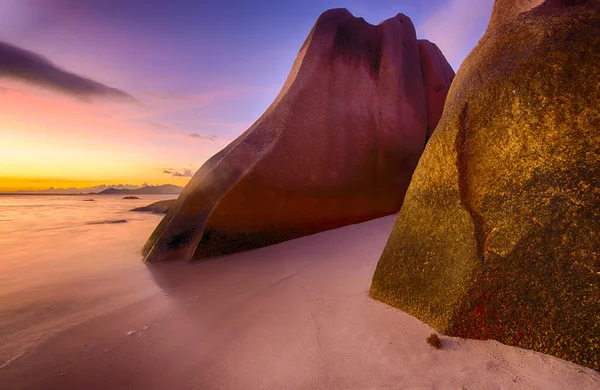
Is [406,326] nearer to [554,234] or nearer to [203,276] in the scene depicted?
[554,234]

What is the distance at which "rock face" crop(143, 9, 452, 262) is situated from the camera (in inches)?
158

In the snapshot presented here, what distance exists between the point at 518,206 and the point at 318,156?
9.65 ft

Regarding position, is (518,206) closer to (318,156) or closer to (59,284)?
(318,156)

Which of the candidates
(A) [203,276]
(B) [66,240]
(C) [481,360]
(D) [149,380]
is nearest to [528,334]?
(C) [481,360]

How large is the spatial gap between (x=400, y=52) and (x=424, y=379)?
18.7ft

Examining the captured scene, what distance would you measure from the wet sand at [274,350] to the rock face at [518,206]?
6.3 inches

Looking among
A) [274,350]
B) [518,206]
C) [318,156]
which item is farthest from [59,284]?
[518,206]

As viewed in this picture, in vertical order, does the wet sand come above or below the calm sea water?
above

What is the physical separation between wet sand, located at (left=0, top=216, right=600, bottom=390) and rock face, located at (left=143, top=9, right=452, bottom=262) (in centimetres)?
135

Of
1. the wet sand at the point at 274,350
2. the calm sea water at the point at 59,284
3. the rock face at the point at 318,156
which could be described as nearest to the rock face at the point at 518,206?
the wet sand at the point at 274,350

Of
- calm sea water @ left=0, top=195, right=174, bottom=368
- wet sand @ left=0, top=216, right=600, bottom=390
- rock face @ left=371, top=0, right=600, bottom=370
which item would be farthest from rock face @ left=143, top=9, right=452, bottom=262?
rock face @ left=371, top=0, right=600, bottom=370

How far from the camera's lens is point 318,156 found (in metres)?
4.33

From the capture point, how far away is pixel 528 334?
140cm

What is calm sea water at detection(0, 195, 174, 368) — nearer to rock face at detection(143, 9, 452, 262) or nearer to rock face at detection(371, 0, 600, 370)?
rock face at detection(143, 9, 452, 262)
